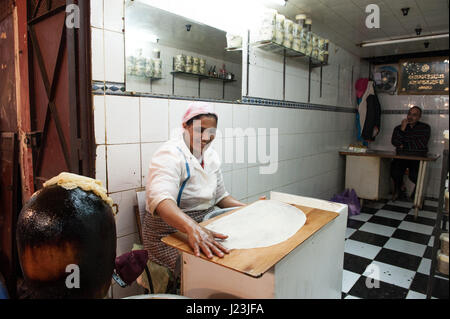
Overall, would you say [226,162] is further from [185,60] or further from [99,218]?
[99,218]

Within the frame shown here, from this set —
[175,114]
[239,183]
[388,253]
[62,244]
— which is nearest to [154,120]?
[175,114]

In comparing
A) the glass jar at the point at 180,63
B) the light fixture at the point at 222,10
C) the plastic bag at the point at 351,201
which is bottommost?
the plastic bag at the point at 351,201

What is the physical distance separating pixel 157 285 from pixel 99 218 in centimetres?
103

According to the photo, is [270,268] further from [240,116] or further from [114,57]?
[240,116]

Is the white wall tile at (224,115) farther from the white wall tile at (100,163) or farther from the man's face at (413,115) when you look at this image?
the man's face at (413,115)

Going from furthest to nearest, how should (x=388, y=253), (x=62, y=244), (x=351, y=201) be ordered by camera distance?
1. (x=351, y=201)
2. (x=388, y=253)
3. (x=62, y=244)

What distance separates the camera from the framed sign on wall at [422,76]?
5727 millimetres

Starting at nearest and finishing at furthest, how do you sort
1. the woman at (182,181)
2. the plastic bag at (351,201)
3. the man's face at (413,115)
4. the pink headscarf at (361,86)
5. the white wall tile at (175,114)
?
the woman at (182,181) < the white wall tile at (175,114) < the plastic bag at (351,201) < the man's face at (413,115) < the pink headscarf at (361,86)

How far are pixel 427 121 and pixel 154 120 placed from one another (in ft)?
18.9

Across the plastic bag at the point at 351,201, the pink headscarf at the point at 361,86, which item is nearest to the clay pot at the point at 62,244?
the plastic bag at the point at 351,201

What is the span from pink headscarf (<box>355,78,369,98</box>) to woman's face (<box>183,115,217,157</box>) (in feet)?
16.2

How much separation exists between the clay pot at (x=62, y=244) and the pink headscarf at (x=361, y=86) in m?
6.04

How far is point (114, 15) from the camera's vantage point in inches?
77.8
